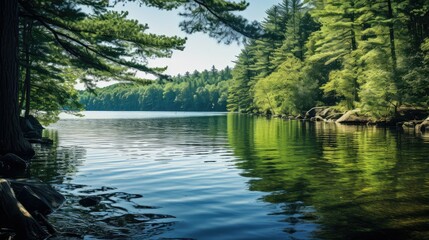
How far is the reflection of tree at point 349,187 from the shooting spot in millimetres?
6096

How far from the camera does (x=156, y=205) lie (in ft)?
25.2

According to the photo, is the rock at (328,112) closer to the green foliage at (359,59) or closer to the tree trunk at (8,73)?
the green foliage at (359,59)

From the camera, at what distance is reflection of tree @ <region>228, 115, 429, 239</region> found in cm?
610

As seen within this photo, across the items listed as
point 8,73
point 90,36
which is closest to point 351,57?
point 90,36

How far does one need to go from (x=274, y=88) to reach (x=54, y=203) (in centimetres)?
5620

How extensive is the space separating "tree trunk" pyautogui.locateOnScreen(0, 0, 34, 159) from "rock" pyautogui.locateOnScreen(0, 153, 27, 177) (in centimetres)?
67

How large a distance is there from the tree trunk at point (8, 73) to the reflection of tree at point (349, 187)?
24.8ft

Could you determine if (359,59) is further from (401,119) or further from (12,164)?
(12,164)

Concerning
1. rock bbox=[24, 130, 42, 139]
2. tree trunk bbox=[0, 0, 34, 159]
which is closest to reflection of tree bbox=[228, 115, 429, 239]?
tree trunk bbox=[0, 0, 34, 159]

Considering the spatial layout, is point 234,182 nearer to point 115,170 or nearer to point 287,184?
point 287,184

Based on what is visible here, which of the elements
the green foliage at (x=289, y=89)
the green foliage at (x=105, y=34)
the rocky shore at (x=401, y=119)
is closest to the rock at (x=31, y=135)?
the green foliage at (x=105, y=34)

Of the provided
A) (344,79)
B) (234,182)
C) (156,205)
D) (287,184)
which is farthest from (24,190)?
(344,79)

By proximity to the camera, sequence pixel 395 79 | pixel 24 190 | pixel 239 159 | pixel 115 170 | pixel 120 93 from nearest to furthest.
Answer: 1. pixel 24 190
2. pixel 115 170
3. pixel 239 159
4. pixel 395 79
5. pixel 120 93

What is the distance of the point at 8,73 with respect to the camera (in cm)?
1202
